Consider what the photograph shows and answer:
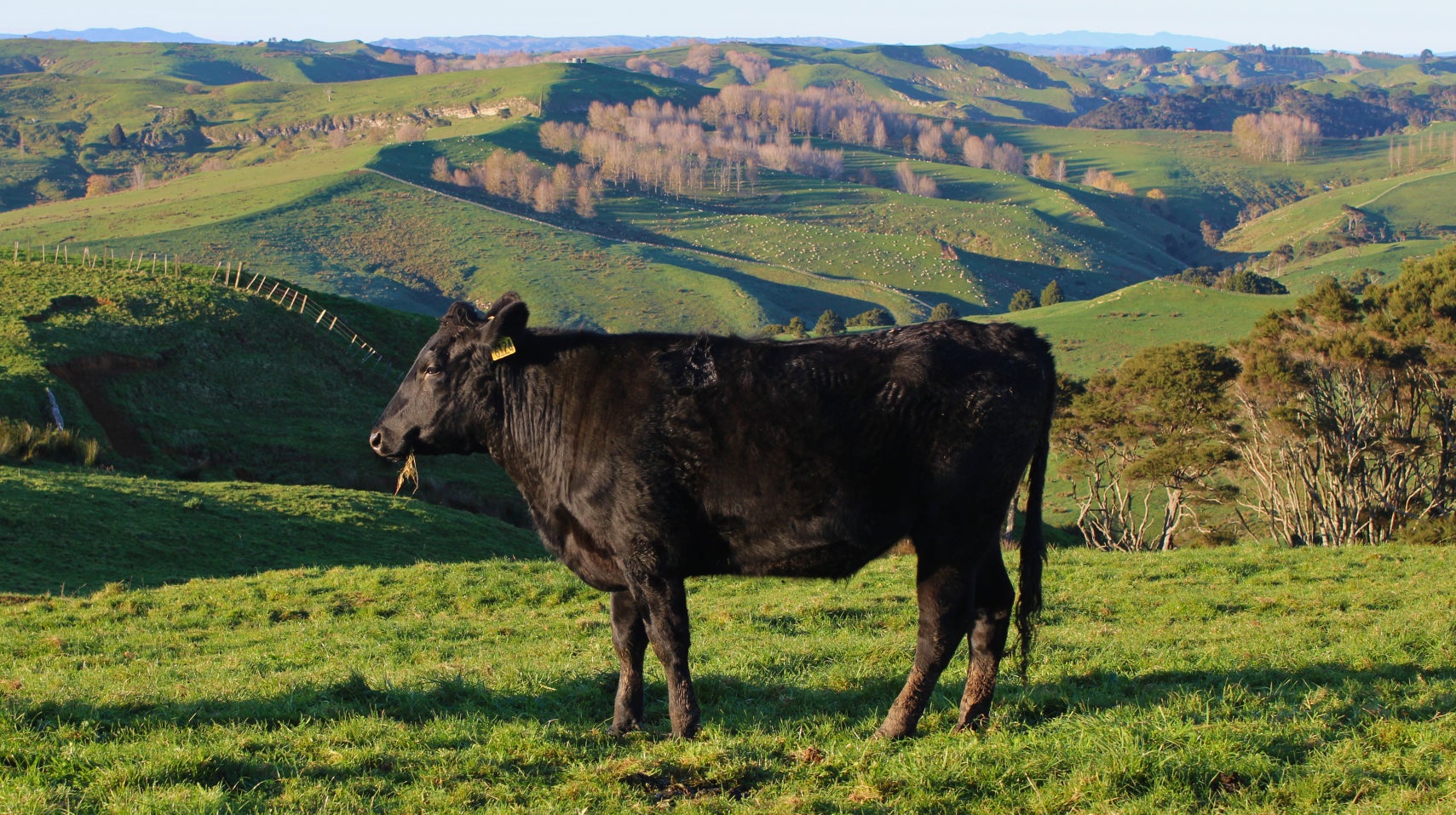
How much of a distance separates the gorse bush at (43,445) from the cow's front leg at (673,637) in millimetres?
26592

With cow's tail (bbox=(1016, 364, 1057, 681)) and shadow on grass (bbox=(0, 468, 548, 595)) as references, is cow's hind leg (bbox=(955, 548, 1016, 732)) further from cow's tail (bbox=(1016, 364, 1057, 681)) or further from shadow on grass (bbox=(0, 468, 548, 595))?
shadow on grass (bbox=(0, 468, 548, 595))

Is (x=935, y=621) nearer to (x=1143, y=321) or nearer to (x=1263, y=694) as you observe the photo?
(x=1263, y=694)

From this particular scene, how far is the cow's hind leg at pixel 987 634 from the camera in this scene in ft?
26.0

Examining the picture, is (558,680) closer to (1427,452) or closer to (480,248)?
(1427,452)

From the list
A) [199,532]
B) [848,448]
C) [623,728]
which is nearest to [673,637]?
[623,728]

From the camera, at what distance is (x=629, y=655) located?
323 inches

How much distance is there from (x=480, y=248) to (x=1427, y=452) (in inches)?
4835

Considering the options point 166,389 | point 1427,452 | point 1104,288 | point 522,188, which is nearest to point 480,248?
point 522,188

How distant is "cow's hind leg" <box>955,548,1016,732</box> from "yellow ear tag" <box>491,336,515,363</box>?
12.6ft

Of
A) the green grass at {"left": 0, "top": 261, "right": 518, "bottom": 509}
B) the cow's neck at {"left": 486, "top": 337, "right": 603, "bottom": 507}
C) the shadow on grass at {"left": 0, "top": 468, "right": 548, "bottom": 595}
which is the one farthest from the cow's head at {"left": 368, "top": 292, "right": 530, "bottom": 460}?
the green grass at {"left": 0, "top": 261, "right": 518, "bottom": 509}

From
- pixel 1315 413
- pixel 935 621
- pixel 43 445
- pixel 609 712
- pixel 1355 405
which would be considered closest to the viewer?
pixel 935 621

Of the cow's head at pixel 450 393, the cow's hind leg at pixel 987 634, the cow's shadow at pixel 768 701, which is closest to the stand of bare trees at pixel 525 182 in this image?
the cow's head at pixel 450 393

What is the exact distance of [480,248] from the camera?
147 meters

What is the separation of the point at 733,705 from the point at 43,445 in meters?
27.7
